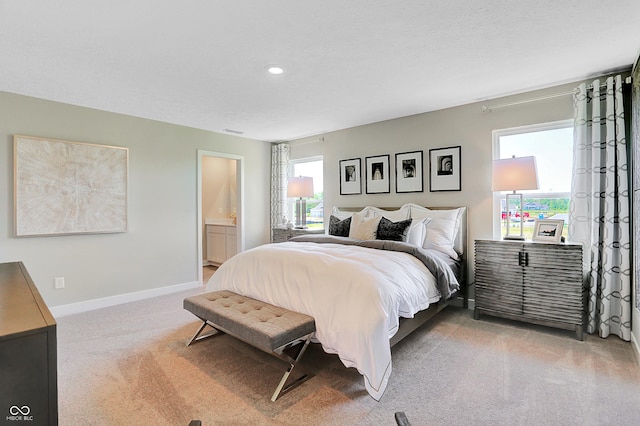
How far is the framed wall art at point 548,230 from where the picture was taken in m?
3.13

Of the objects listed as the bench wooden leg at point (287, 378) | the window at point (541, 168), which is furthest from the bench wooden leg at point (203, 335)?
the window at point (541, 168)

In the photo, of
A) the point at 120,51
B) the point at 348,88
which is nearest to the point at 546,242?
the point at 348,88

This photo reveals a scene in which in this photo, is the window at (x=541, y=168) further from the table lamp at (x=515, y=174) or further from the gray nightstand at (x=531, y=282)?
the gray nightstand at (x=531, y=282)

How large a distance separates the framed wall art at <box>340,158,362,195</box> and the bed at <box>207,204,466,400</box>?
3.73 ft

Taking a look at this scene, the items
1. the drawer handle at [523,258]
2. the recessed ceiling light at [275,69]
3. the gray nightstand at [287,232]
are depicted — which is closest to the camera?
the recessed ceiling light at [275,69]

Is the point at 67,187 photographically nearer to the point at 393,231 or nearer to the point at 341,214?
the point at 341,214

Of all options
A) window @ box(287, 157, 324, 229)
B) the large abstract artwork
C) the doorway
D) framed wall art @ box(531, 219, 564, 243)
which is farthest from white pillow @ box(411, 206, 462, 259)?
the large abstract artwork

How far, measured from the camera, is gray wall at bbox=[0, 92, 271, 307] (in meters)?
3.40

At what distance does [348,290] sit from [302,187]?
3.08 metres

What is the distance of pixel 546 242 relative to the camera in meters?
3.09

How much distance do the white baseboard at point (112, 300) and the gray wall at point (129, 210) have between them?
52 millimetres

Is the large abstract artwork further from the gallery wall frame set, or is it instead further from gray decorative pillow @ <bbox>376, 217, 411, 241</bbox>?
gray decorative pillow @ <bbox>376, 217, 411, 241</bbox>

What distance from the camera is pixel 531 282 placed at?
310 cm

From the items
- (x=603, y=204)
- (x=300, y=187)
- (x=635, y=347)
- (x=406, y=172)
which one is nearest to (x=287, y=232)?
(x=300, y=187)
